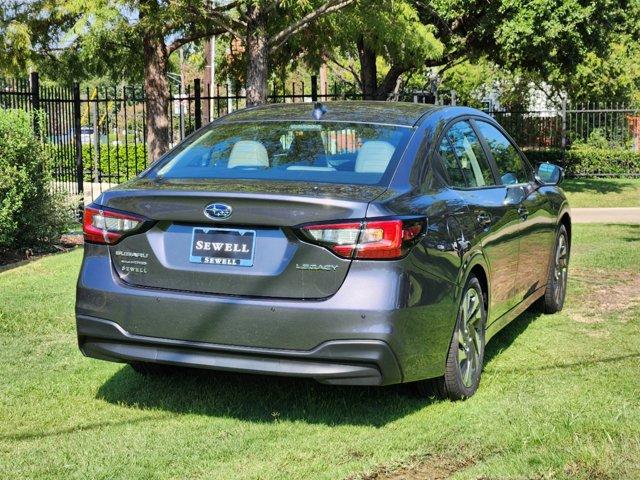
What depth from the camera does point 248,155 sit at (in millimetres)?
5086

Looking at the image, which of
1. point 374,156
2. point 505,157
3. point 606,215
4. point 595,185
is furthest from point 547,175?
point 595,185

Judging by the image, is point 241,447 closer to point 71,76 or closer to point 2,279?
point 2,279

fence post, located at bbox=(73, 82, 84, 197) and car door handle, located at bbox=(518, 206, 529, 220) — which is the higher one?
fence post, located at bbox=(73, 82, 84, 197)

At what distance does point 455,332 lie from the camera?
4824 mm

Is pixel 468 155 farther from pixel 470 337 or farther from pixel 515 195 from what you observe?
pixel 470 337

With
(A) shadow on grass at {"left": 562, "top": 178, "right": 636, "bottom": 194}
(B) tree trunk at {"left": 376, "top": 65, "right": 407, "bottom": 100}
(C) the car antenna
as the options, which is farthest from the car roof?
(A) shadow on grass at {"left": 562, "top": 178, "right": 636, "bottom": 194}

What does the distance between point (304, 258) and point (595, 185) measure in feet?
68.7

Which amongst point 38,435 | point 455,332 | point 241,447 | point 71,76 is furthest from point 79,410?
point 71,76

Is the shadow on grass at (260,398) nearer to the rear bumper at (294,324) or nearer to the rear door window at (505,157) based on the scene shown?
the rear bumper at (294,324)

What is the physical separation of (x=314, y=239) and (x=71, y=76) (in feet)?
51.7

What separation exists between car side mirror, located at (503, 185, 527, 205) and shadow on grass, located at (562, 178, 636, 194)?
54.1 ft

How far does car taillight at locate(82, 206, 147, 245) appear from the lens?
4.59 meters

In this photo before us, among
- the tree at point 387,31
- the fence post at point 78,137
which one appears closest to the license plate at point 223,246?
the tree at point 387,31

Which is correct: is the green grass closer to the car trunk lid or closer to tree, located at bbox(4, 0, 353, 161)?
tree, located at bbox(4, 0, 353, 161)
